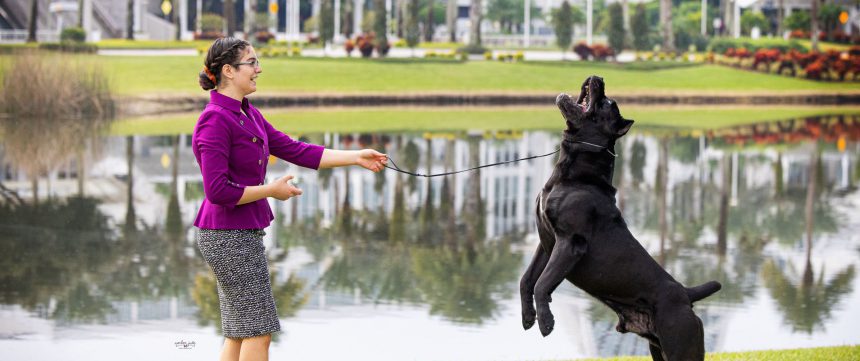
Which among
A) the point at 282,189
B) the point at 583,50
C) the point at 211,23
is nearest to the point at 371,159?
the point at 282,189

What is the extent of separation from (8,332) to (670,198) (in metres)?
10.6

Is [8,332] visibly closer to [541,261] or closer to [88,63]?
[541,261]

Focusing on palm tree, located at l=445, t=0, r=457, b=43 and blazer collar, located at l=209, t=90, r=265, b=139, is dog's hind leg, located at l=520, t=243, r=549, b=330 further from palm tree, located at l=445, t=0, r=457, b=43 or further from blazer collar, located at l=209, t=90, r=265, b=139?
palm tree, located at l=445, t=0, r=457, b=43

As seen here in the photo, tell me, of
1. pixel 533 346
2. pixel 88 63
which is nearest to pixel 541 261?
pixel 533 346

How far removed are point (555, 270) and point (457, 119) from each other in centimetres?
2828

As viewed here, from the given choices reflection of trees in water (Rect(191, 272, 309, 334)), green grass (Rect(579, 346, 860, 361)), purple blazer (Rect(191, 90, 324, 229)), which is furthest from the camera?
reflection of trees in water (Rect(191, 272, 309, 334))

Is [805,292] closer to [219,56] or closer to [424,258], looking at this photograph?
[424,258]

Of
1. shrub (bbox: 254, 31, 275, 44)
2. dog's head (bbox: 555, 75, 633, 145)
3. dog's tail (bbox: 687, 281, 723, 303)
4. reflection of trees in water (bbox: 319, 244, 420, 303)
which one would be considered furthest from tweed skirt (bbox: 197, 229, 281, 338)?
shrub (bbox: 254, 31, 275, 44)

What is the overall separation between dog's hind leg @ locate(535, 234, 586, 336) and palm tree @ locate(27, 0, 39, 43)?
36.1 meters

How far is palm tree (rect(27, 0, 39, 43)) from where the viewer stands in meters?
38.7

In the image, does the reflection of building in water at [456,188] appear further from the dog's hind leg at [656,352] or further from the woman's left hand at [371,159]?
the dog's hind leg at [656,352]

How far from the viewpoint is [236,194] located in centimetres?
452

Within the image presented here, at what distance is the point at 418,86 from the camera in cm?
3922

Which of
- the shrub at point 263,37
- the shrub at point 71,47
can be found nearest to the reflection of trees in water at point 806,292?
the shrub at point 71,47
